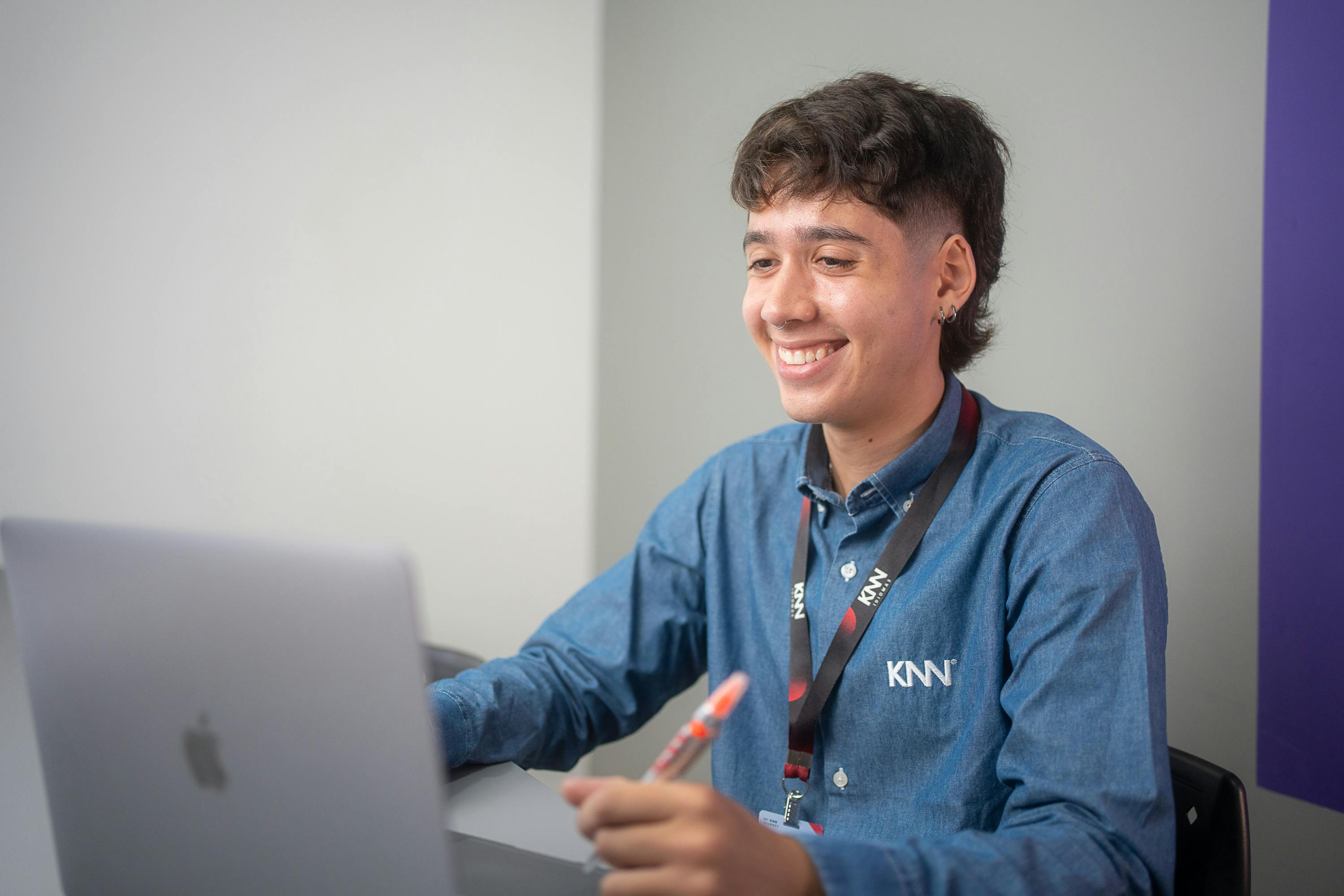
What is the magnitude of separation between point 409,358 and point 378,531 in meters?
0.47

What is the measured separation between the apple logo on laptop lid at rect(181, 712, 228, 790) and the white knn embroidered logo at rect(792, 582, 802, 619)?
0.82 meters

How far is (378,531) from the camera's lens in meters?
2.39

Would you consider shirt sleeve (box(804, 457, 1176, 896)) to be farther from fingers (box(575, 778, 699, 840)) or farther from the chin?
the chin

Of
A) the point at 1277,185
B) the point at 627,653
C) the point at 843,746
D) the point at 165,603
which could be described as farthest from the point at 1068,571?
the point at 165,603

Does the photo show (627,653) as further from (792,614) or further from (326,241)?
(326,241)

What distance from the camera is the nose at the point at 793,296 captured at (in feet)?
4.22

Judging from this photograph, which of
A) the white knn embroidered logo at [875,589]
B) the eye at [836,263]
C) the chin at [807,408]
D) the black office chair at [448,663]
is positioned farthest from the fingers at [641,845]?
the black office chair at [448,663]

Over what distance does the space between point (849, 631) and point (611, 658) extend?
40cm

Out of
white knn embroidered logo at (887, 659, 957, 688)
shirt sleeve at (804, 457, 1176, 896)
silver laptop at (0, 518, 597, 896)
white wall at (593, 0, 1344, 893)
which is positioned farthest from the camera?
white wall at (593, 0, 1344, 893)

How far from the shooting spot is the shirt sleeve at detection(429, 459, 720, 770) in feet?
4.09

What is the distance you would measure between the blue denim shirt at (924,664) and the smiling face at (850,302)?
0.34 ft

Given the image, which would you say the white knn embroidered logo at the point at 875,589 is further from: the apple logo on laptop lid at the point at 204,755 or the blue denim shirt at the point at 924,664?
the apple logo on laptop lid at the point at 204,755

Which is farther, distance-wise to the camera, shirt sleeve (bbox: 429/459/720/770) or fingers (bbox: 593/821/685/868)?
shirt sleeve (bbox: 429/459/720/770)

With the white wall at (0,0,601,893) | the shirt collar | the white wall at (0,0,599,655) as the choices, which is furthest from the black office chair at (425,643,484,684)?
the shirt collar
